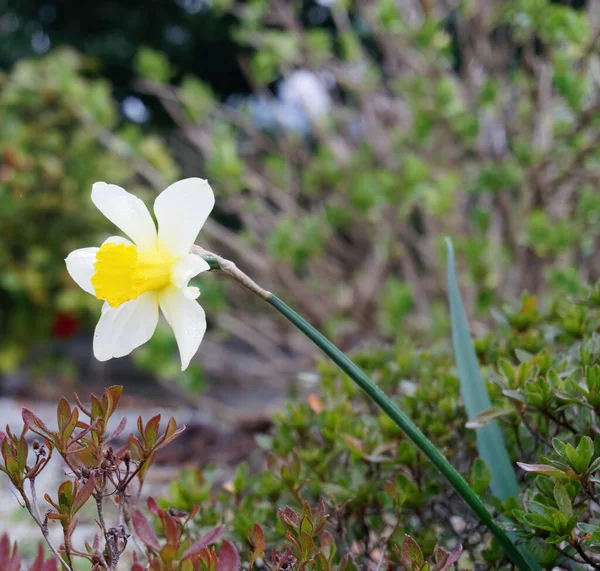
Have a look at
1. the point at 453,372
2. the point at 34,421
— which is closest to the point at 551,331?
the point at 453,372

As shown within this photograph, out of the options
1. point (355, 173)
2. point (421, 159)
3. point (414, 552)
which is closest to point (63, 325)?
point (355, 173)

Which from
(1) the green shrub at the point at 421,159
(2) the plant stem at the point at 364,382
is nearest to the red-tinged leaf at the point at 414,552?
(2) the plant stem at the point at 364,382

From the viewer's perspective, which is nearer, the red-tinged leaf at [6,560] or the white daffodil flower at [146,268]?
the red-tinged leaf at [6,560]

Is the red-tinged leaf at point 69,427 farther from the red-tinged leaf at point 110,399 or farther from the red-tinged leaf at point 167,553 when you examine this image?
the red-tinged leaf at point 167,553

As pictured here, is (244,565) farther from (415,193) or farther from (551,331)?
(415,193)

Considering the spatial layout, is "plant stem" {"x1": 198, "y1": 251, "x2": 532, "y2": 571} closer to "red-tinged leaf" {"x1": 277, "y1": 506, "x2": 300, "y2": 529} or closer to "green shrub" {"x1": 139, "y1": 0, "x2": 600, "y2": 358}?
"red-tinged leaf" {"x1": 277, "y1": 506, "x2": 300, "y2": 529}

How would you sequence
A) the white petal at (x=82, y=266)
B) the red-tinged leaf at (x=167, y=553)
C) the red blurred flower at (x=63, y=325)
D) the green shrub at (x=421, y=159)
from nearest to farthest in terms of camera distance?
the red-tinged leaf at (x=167, y=553) < the white petal at (x=82, y=266) < the green shrub at (x=421, y=159) < the red blurred flower at (x=63, y=325)

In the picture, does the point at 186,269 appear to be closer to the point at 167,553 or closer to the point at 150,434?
the point at 150,434
